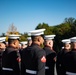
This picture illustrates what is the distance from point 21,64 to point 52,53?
5.90 ft

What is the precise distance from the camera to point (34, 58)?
5070 millimetres

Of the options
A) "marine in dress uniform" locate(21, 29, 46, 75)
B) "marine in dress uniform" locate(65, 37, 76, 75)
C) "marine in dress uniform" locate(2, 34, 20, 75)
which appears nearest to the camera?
"marine in dress uniform" locate(21, 29, 46, 75)

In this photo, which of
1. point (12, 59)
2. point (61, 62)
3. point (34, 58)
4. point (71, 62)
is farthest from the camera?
point (61, 62)

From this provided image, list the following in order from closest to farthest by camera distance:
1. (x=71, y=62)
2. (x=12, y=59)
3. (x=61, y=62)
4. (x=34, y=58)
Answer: (x=34, y=58) → (x=71, y=62) → (x=12, y=59) → (x=61, y=62)

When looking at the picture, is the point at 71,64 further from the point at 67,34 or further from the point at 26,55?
the point at 67,34

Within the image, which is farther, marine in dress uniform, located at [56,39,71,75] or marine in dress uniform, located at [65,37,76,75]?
marine in dress uniform, located at [56,39,71,75]

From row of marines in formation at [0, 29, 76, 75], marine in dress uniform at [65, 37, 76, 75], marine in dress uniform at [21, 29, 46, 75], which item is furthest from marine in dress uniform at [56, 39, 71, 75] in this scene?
marine in dress uniform at [21, 29, 46, 75]

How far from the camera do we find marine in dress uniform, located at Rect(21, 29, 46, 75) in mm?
4941

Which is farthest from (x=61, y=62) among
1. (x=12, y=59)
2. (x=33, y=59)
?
(x=33, y=59)

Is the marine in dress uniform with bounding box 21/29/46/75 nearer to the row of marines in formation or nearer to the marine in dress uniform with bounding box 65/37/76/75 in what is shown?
the row of marines in formation

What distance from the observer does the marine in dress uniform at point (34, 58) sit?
494 centimetres

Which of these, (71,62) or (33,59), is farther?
(71,62)

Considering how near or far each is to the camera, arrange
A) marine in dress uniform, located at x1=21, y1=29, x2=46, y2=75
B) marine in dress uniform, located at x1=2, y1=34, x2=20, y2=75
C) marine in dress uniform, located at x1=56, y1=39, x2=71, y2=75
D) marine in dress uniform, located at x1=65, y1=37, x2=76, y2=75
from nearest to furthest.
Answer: marine in dress uniform, located at x1=21, y1=29, x2=46, y2=75
marine in dress uniform, located at x1=65, y1=37, x2=76, y2=75
marine in dress uniform, located at x1=2, y1=34, x2=20, y2=75
marine in dress uniform, located at x1=56, y1=39, x2=71, y2=75

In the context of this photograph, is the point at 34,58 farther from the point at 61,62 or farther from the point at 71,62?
the point at 61,62
